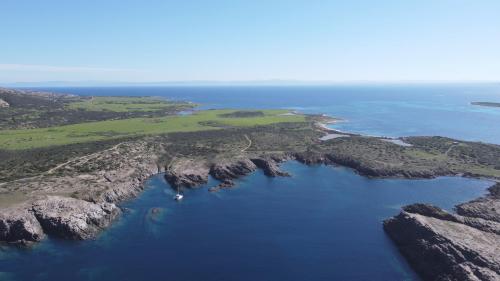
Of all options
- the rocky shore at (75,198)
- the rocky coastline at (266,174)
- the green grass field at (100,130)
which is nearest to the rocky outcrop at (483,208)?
the rocky coastline at (266,174)

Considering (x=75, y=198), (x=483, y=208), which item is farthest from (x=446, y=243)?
(x=75, y=198)

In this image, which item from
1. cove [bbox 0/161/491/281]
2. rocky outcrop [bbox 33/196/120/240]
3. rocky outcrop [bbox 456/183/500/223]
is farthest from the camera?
rocky outcrop [bbox 456/183/500/223]

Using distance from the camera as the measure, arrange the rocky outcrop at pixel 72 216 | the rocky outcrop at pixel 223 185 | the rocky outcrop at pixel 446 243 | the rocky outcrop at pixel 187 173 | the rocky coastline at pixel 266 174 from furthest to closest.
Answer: the rocky outcrop at pixel 187 173
the rocky outcrop at pixel 223 185
the rocky outcrop at pixel 72 216
the rocky coastline at pixel 266 174
the rocky outcrop at pixel 446 243

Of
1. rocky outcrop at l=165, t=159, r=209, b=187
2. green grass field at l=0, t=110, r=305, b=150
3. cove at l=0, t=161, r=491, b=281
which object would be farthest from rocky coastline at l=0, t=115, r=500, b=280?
green grass field at l=0, t=110, r=305, b=150

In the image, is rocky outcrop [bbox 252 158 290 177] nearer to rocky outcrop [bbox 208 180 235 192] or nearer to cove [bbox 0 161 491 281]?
cove [bbox 0 161 491 281]

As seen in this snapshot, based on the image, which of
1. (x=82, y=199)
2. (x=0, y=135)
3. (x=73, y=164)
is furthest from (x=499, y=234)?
(x=0, y=135)

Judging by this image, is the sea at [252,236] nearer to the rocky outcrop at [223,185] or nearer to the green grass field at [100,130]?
the rocky outcrop at [223,185]
